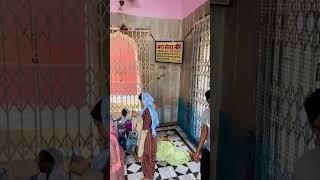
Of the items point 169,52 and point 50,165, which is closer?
point 50,165

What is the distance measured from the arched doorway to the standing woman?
1318mm

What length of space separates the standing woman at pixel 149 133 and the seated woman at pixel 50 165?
205 cm

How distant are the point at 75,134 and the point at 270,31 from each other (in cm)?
60

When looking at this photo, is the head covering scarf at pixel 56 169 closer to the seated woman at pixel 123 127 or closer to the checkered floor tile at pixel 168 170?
the checkered floor tile at pixel 168 170

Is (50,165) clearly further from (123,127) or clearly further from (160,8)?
(160,8)

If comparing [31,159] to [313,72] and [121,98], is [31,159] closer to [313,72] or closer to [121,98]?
[313,72]

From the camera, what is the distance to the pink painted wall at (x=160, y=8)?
410 centimetres

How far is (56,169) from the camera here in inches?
30.8

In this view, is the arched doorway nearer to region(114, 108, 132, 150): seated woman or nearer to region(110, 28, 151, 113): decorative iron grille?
region(110, 28, 151, 113): decorative iron grille

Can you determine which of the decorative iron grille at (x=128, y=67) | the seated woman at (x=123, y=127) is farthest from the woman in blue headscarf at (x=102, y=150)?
the decorative iron grille at (x=128, y=67)

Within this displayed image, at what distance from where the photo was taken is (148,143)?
290cm

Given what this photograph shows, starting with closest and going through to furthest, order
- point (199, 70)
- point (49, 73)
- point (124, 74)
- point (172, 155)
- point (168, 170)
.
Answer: point (49, 73), point (168, 170), point (172, 155), point (199, 70), point (124, 74)

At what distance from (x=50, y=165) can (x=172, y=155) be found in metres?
2.75

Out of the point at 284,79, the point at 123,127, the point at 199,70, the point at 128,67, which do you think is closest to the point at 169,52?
the point at 128,67
